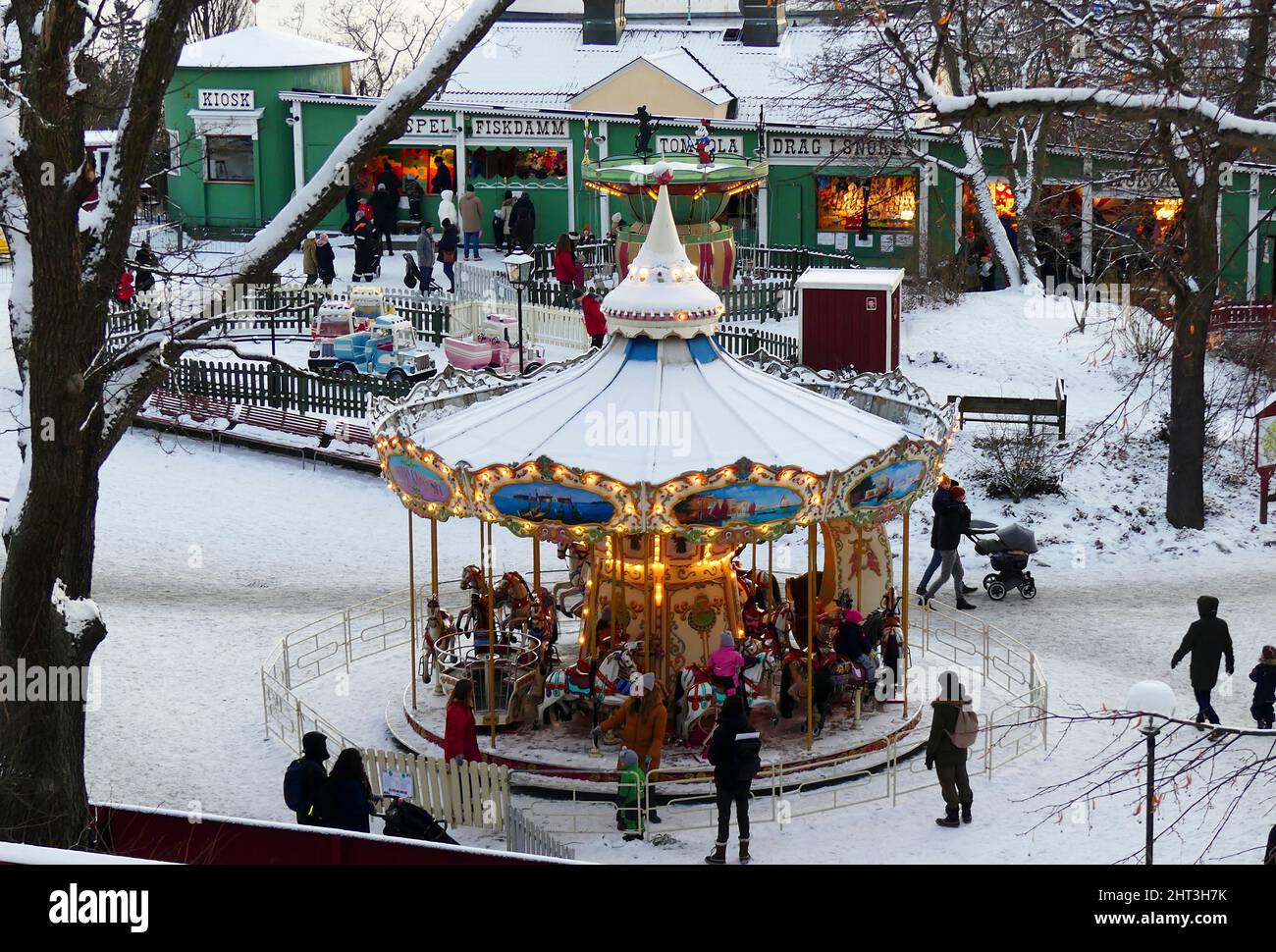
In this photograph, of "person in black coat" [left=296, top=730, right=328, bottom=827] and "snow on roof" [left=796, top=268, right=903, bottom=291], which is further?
"snow on roof" [left=796, top=268, right=903, bottom=291]

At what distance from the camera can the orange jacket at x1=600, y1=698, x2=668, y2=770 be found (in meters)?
16.8

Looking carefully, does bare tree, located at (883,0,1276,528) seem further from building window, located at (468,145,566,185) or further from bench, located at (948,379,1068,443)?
building window, located at (468,145,566,185)

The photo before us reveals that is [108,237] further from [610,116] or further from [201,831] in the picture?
[610,116]

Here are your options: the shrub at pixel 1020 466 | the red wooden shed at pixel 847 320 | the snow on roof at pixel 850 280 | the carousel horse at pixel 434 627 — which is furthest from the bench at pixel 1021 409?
the carousel horse at pixel 434 627

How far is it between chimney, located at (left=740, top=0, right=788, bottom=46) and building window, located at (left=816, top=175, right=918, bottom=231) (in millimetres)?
5412

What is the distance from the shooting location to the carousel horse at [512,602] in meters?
20.0

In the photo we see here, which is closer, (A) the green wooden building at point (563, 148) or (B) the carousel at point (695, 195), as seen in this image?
(B) the carousel at point (695, 195)

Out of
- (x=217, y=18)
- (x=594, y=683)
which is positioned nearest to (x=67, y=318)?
(x=594, y=683)

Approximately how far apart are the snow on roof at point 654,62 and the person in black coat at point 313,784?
25.8 m

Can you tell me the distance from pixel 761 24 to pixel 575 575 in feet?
83.3

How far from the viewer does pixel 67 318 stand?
547 inches

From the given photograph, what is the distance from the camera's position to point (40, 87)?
13516 mm

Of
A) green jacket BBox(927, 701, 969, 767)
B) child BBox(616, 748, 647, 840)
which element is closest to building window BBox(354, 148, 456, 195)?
child BBox(616, 748, 647, 840)

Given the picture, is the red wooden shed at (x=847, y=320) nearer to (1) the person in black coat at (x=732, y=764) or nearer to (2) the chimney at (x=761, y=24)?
(1) the person in black coat at (x=732, y=764)
